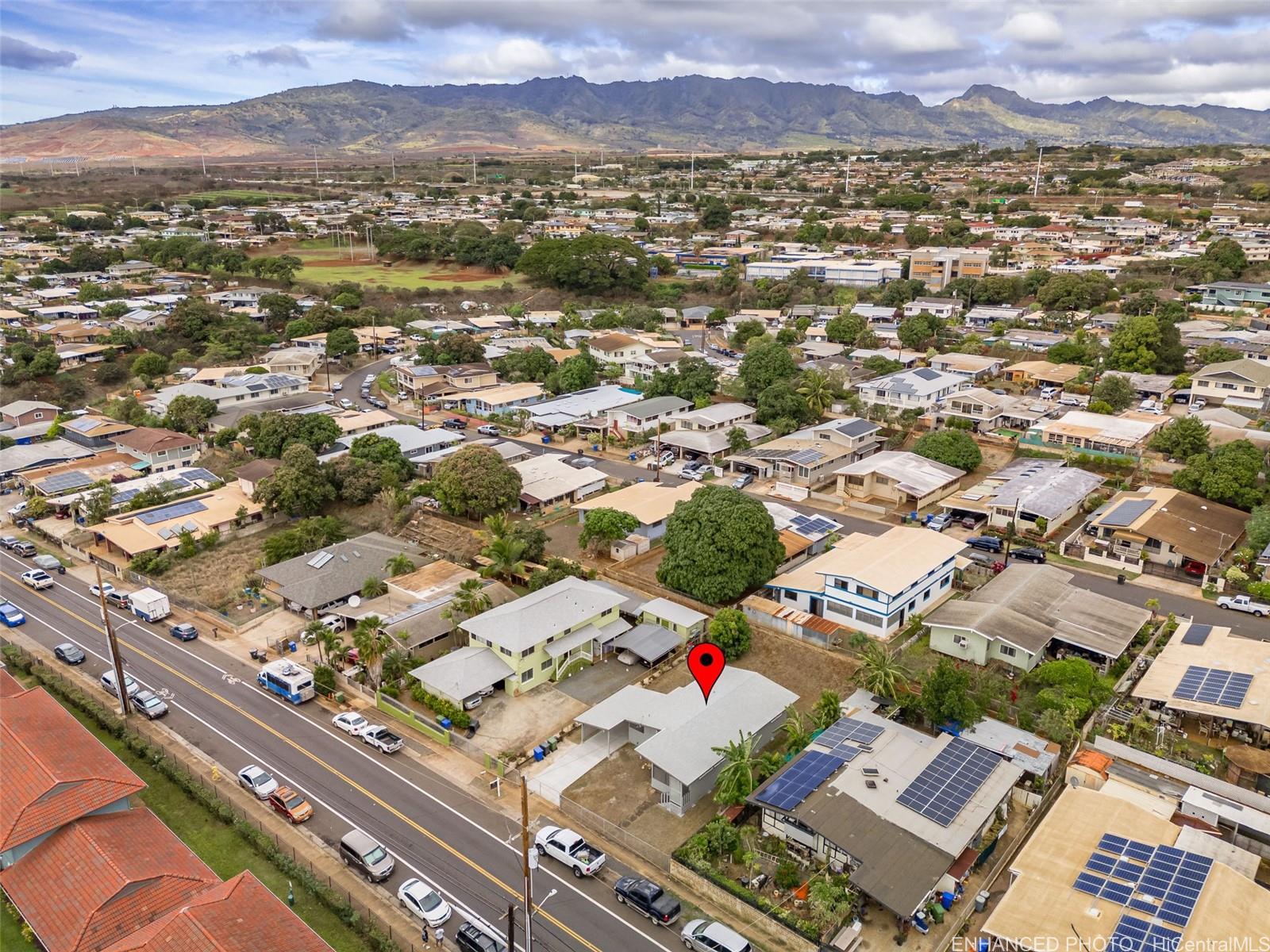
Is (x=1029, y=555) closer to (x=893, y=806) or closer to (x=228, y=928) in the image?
(x=893, y=806)

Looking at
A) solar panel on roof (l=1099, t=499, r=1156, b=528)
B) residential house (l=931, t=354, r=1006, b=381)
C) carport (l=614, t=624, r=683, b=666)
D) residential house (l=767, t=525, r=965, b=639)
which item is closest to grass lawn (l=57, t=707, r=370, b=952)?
carport (l=614, t=624, r=683, b=666)

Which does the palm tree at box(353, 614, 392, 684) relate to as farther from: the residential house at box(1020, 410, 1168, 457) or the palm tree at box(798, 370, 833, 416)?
the residential house at box(1020, 410, 1168, 457)

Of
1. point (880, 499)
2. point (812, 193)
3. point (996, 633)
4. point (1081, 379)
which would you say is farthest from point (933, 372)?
point (812, 193)

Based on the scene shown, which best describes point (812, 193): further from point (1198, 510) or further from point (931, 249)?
point (1198, 510)

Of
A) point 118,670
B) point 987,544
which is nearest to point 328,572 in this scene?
point 118,670

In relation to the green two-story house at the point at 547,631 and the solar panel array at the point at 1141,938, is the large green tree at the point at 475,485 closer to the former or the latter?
the green two-story house at the point at 547,631

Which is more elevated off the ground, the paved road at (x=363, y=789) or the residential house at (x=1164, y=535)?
the residential house at (x=1164, y=535)

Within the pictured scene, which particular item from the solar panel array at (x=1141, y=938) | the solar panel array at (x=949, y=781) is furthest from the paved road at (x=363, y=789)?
the solar panel array at (x=1141, y=938)
